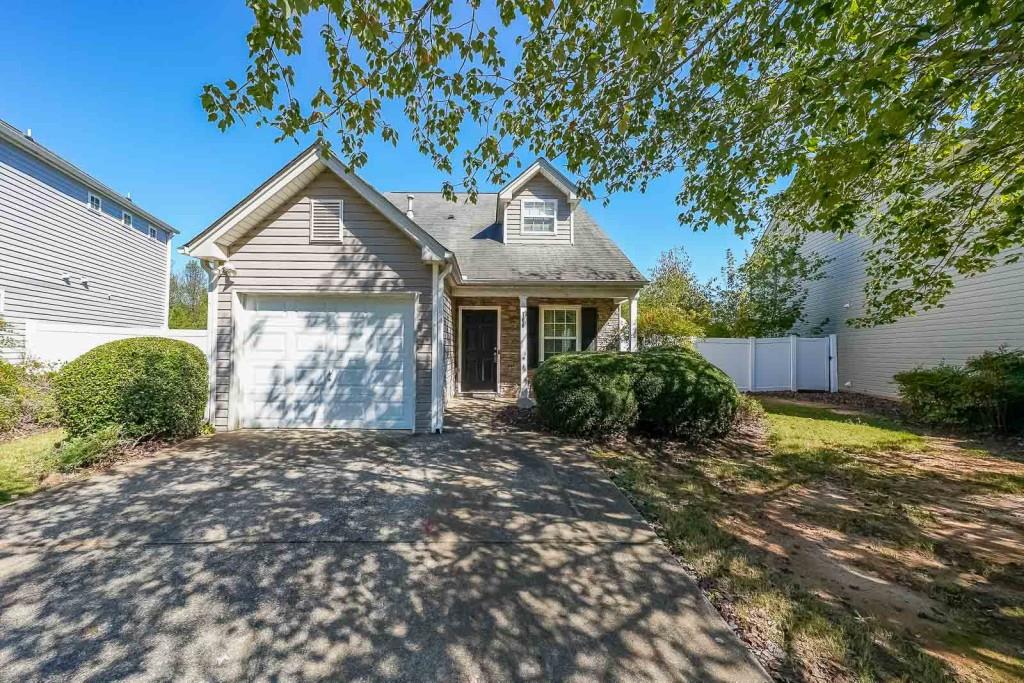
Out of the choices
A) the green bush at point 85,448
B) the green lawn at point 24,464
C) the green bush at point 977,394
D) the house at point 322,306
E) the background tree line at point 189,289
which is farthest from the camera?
the background tree line at point 189,289

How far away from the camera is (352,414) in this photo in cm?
705

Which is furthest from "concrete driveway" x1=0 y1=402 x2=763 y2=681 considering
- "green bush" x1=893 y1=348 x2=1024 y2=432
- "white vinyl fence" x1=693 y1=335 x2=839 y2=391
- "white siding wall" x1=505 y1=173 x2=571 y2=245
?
"white vinyl fence" x1=693 y1=335 x2=839 y2=391

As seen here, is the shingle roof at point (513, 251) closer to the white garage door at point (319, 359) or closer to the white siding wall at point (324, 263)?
the white siding wall at point (324, 263)

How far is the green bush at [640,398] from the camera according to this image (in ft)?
21.7

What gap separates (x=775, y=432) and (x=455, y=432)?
5987 millimetres

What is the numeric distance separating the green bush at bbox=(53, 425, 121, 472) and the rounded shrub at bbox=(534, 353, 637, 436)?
622cm

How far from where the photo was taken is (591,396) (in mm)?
6586

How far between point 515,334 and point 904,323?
1089 centimetres

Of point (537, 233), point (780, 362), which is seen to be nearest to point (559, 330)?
point (537, 233)

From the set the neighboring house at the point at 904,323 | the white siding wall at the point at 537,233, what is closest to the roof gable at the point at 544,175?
the white siding wall at the point at 537,233

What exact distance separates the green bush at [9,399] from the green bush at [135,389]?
246cm

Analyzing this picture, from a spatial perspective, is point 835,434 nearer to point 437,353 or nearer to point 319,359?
point 437,353

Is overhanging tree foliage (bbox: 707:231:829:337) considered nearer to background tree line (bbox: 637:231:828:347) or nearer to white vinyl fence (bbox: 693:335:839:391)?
background tree line (bbox: 637:231:828:347)

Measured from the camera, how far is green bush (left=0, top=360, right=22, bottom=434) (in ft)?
21.3
